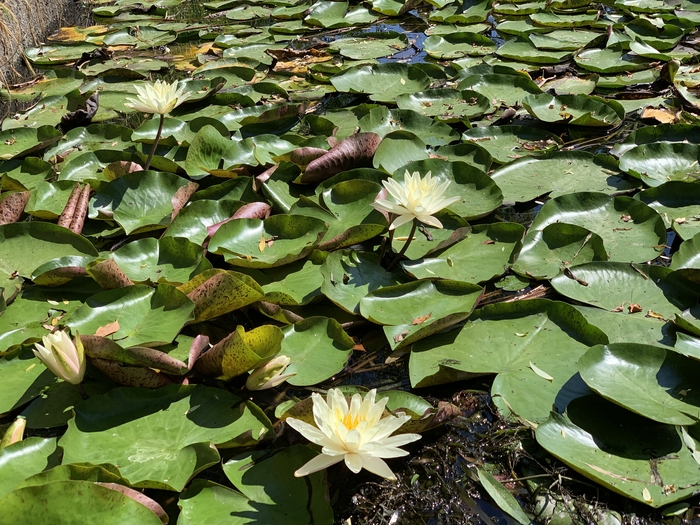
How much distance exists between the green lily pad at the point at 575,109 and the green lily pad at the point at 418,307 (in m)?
1.84

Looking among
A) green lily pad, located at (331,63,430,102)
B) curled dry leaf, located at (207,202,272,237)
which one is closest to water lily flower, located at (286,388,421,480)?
curled dry leaf, located at (207,202,272,237)

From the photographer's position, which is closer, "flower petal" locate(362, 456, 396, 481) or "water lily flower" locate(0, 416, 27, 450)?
"flower petal" locate(362, 456, 396, 481)

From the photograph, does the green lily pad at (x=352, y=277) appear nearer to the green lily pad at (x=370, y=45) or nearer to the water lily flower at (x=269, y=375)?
the water lily flower at (x=269, y=375)

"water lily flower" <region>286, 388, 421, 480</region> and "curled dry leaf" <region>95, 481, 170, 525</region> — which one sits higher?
"water lily flower" <region>286, 388, 421, 480</region>

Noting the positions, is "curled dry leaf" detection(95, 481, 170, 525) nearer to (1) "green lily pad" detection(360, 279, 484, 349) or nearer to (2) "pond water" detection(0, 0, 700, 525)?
(2) "pond water" detection(0, 0, 700, 525)

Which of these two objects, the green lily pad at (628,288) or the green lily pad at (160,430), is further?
the green lily pad at (628,288)

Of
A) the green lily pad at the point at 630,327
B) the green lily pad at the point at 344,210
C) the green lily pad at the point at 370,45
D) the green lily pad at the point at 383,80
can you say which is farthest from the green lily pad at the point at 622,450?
the green lily pad at the point at 370,45

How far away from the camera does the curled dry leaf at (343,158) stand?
3102mm

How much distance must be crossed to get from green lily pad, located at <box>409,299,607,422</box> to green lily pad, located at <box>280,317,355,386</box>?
0.26 metres

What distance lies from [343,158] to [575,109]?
1636 millimetres

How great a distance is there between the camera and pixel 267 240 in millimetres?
2689

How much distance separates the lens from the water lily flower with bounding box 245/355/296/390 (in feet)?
6.36

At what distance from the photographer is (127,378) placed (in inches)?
78.7

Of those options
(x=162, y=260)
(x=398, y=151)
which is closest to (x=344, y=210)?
(x=398, y=151)
